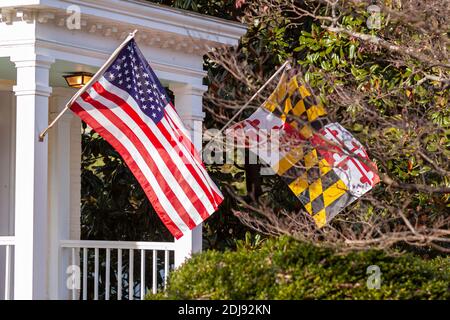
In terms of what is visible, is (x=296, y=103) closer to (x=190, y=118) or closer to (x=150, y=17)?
(x=190, y=118)

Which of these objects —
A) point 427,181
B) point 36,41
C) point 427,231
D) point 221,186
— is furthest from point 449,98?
point 36,41

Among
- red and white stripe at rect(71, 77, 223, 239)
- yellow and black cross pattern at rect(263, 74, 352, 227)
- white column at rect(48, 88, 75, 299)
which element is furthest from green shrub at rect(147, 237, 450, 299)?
white column at rect(48, 88, 75, 299)

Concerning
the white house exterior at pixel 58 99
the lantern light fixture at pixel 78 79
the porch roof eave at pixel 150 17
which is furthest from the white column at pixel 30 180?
the lantern light fixture at pixel 78 79

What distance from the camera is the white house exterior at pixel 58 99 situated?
395 inches

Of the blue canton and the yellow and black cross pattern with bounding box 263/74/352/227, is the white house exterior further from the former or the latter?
the yellow and black cross pattern with bounding box 263/74/352/227

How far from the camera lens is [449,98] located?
45.1 ft

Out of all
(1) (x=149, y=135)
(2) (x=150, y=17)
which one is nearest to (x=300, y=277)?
(1) (x=149, y=135)

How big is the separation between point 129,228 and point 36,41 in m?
7.60

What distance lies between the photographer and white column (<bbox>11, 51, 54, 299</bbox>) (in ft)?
32.7

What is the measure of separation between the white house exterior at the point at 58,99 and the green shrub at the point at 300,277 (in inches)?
74.6

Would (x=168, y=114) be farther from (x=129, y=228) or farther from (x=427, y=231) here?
(x=129, y=228)

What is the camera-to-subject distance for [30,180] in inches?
393

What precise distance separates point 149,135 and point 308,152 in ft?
5.01

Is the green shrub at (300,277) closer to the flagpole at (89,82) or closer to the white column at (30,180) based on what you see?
the white column at (30,180)
